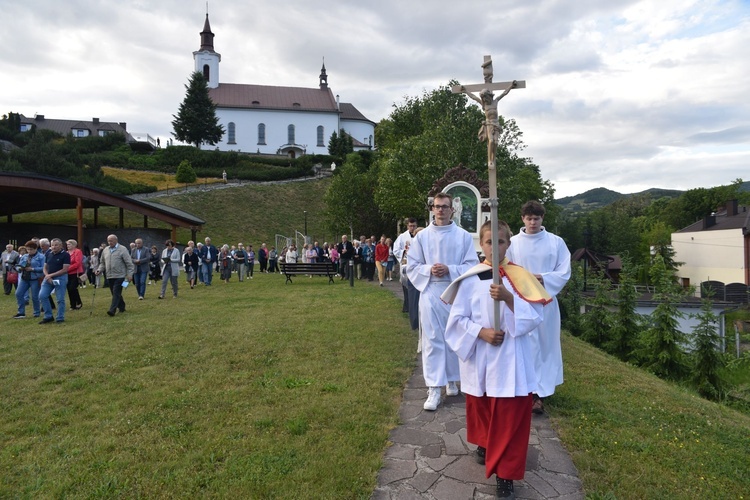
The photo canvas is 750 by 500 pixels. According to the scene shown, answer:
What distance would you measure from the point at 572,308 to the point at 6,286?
18939 mm

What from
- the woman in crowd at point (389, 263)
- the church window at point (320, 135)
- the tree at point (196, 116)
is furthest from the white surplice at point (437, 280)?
the church window at point (320, 135)

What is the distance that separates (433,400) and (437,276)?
1304 millimetres

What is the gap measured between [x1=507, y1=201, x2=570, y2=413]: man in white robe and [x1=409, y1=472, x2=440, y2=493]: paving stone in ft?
A: 5.04

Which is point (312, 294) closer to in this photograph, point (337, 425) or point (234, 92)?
point (337, 425)

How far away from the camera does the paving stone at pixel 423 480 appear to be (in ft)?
12.6

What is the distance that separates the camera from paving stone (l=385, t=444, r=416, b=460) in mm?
4366

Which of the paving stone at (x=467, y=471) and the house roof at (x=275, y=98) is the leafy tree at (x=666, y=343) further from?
the house roof at (x=275, y=98)

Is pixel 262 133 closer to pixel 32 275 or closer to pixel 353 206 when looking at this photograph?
pixel 353 206

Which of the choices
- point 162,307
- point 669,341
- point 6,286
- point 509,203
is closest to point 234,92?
point 509,203

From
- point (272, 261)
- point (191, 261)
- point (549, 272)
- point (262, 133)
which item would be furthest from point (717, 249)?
point (262, 133)

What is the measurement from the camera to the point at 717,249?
56469mm

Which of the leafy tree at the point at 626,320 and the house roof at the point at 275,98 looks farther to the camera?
the house roof at the point at 275,98

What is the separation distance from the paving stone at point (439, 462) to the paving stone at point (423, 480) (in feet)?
0.34

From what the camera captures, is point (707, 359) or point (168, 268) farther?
point (168, 268)
